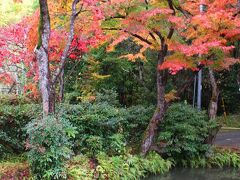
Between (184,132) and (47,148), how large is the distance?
17.4 feet

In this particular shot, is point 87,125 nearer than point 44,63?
No

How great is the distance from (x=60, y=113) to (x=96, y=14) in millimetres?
3185

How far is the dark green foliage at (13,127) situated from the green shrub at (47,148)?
1.37 meters

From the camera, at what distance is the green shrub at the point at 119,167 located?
29.2ft

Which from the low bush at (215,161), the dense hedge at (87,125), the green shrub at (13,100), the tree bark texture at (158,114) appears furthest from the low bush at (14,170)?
the low bush at (215,161)

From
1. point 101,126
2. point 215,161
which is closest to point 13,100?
point 101,126

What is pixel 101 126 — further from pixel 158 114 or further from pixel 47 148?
pixel 47 148

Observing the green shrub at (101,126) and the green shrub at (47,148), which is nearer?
the green shrub at (47,148)

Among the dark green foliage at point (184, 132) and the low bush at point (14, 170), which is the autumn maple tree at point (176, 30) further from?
the low bush at point (14, 170)

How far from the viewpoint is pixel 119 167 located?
9938 mm

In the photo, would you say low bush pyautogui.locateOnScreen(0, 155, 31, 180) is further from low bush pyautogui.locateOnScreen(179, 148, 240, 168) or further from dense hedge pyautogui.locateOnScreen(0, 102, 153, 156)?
low bush pyautogui.locateOnScreen(179, 148, 240, 168)

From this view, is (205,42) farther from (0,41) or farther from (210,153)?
(0,41)

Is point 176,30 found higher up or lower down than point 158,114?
higher up

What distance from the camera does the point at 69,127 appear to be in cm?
899
